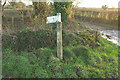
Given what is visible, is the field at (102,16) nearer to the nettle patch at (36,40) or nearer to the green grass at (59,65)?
the nettle patch at (36,40)

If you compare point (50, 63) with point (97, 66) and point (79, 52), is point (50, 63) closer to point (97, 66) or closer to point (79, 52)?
point (79, 52)

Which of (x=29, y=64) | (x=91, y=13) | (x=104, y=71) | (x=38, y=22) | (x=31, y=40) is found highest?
(x=91, y=13)

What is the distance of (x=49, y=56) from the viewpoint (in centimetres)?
435

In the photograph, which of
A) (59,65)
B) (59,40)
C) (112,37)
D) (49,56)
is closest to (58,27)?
(59,40)

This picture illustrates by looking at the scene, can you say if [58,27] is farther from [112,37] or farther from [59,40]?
[112,37]

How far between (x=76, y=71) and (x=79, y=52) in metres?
1.08

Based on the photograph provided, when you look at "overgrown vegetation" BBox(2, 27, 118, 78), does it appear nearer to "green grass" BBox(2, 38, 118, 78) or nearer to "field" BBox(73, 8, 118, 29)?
"green grass" BBox(2, 38, 118, 78)

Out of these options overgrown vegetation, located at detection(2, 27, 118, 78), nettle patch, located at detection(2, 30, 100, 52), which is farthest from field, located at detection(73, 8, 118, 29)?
overgrown vegetation, located at detection(2, 27, 118, 78)

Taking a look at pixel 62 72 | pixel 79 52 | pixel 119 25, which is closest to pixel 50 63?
pixel 62 72

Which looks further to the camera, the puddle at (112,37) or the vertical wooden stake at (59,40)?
the puddle at (112,37)

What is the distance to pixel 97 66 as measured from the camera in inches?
167

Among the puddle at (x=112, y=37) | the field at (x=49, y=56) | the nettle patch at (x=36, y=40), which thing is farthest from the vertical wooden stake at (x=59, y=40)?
the puddle at (x=112, y=37)

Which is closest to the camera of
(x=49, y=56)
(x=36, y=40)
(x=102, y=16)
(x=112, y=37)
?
(x=49, y=56)

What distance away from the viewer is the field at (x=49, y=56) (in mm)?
3701
